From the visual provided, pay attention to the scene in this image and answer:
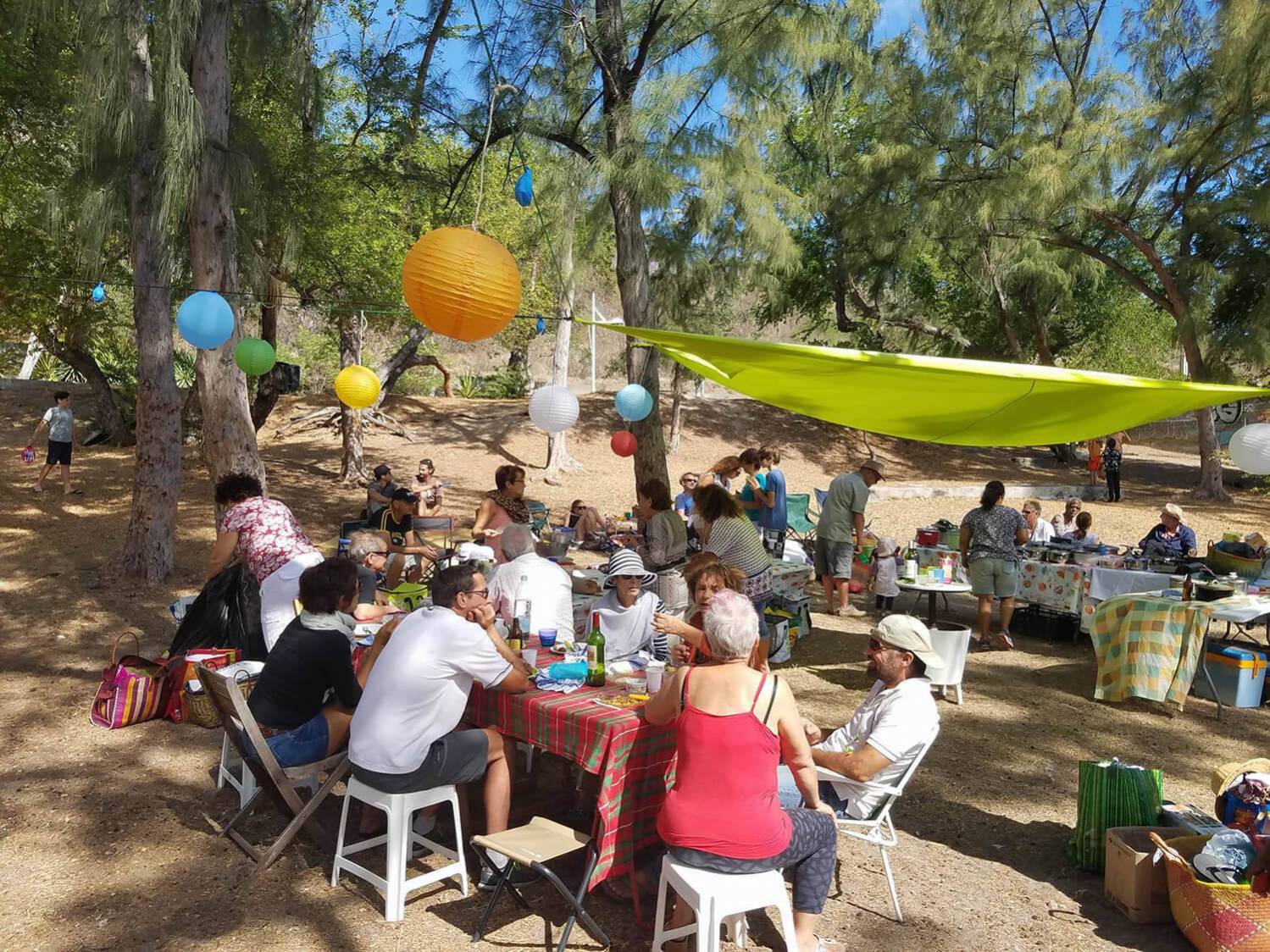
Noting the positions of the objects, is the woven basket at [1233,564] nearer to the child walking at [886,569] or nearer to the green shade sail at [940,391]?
the child walking at [886,569]

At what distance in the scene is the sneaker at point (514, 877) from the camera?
3.36 metres

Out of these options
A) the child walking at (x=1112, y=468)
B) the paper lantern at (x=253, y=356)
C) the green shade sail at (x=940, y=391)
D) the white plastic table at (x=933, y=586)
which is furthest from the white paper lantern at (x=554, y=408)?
the child walking at (x=1112, y=468)

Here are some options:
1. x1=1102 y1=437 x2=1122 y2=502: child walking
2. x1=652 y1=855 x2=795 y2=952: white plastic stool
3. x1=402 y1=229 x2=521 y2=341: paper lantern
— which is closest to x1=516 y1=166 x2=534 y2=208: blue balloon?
x1=402 y1=229 x2=521 y2=341: paper lantern

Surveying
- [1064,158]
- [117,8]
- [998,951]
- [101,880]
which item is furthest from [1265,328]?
[101,880]

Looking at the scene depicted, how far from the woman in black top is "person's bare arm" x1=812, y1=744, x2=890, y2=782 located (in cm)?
180

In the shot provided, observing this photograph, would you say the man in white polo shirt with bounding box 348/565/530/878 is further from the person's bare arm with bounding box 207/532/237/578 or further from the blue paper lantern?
the blue paper lantern

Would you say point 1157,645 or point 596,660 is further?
point 1157,645

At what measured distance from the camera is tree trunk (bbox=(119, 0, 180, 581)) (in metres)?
7.65

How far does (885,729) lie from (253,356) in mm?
6075

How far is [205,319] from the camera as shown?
5891 millimetres

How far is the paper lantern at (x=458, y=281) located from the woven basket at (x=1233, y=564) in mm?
6046

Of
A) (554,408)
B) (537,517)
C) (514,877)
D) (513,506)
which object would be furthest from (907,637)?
(537,517)

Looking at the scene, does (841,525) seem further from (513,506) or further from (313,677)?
(313,677)

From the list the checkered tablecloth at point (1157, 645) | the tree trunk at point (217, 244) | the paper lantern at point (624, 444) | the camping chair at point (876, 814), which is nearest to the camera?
the camping chair at point (876, 814)
